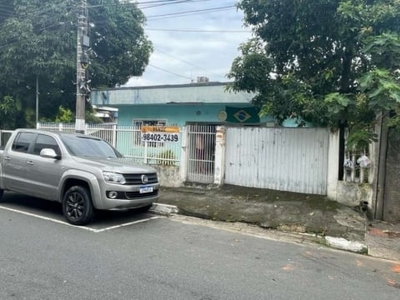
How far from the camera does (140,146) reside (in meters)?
12.1

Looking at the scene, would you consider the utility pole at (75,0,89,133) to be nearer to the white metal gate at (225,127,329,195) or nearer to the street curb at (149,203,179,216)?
the street curb at (149,203,179,216)

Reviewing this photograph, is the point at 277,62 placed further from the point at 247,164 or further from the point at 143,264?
the point at 143,264

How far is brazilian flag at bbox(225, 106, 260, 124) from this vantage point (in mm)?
14156

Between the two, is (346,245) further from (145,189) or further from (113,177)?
(113,177)

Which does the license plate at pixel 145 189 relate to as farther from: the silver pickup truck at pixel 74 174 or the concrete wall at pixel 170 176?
the concrete wall at pixel 170 176

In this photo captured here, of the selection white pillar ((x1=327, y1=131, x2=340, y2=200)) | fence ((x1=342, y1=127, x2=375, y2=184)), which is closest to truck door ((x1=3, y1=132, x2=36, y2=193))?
white pillar ((x1=327, y1=131, x2=340, y2=200))

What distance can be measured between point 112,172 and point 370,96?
5099 millimetres

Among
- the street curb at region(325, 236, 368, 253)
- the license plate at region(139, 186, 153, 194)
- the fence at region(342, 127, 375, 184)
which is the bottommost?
the street curb at region(325, 236, 368, 253)

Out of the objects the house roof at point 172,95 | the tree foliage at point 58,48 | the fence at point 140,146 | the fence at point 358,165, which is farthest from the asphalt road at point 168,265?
the tree foliage at point 58,48

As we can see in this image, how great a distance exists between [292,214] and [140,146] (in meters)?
5.90

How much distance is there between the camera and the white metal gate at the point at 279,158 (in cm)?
927

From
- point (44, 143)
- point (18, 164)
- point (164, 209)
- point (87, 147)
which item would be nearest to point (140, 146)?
point (164, 209)

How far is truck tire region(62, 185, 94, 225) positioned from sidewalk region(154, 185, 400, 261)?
2396mm

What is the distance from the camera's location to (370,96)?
7.10 metres
